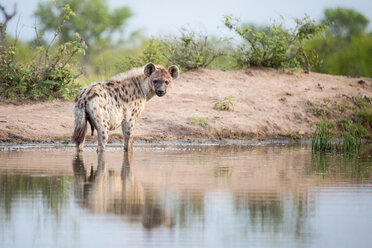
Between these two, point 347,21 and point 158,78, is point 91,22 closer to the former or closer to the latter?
point 347,21

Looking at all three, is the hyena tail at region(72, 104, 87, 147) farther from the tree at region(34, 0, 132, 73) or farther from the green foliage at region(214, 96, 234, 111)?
the tree at region(34, 0, 132, 73)

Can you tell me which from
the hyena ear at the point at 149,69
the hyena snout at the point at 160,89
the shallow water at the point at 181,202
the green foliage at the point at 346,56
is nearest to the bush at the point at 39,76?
the hyena ear at the point at 149,69

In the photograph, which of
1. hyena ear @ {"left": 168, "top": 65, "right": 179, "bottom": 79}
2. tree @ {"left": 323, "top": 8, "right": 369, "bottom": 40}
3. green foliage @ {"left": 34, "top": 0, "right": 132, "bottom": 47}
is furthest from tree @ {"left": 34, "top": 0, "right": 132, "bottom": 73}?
hyena ear @ {"left": 168, "top": 65, "right": 179, "bottom": 79}

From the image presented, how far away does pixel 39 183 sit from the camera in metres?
6.86

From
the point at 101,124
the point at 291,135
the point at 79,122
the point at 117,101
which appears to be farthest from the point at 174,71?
the point at 291,135

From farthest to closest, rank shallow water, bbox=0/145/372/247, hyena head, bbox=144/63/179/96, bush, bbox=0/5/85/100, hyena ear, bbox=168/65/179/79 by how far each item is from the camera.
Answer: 1. bush, bbox=0/5/85/100
2. hyena ear, bbox=168/65/179/79
3. hyena head, bbox=144/63/179/96
4. shallow water, bbox=0/145/372/247

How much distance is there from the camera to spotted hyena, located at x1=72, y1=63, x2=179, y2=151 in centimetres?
1007

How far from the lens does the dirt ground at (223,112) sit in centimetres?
1261

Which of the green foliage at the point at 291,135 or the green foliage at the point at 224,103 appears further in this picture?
the green foliage at the point at 224,103

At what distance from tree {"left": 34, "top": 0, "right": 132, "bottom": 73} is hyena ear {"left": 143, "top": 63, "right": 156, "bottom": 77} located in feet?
105

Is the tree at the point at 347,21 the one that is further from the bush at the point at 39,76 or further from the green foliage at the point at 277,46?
the bush at the point at 39,76

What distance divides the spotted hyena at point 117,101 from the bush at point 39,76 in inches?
123

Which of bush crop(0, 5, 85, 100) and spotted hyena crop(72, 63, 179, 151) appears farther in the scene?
bush crop(0, 5, 85, 100)

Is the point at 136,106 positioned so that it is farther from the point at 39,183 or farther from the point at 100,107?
the point at 39,183
